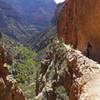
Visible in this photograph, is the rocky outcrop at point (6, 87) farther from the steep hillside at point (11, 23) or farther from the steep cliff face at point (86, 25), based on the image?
the steep hillside at point (11, 23)

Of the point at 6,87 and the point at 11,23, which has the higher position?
the point at 6,87

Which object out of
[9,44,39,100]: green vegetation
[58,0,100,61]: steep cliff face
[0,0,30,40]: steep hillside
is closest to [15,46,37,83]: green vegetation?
[9,44,39,100]: green vegetation

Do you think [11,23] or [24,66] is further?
[11,23]

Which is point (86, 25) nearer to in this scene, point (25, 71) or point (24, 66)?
point (25, 71)

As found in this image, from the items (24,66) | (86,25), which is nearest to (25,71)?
(24,66)

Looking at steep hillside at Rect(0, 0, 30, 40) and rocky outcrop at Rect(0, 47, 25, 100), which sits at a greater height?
rocky outcrop at Rect(0, 47, 25, 100)

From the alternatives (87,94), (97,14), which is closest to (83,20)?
(97,14)

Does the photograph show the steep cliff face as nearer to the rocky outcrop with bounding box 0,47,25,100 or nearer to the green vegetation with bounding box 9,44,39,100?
the rocky outcrop with bounding box 0,47,25,100

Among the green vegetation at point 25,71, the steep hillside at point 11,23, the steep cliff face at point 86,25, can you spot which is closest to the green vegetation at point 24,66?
the green vegetation at point 25,71

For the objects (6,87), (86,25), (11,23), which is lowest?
(11,23)

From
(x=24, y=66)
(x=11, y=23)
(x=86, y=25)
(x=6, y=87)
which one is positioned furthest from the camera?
(x=11, y=23)

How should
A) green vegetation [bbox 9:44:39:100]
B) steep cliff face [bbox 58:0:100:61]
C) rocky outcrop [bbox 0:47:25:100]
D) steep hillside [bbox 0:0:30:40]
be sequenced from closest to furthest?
steep cliff face [bbox 58:0:100:61] < rocky outcrop [bbox 0:47:25:100] < green vegetation [bbox 9:44:39:100] < steep hillside [bbox 0:0:30:40]

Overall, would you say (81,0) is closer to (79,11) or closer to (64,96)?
(79,11)

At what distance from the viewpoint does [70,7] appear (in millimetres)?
41531
